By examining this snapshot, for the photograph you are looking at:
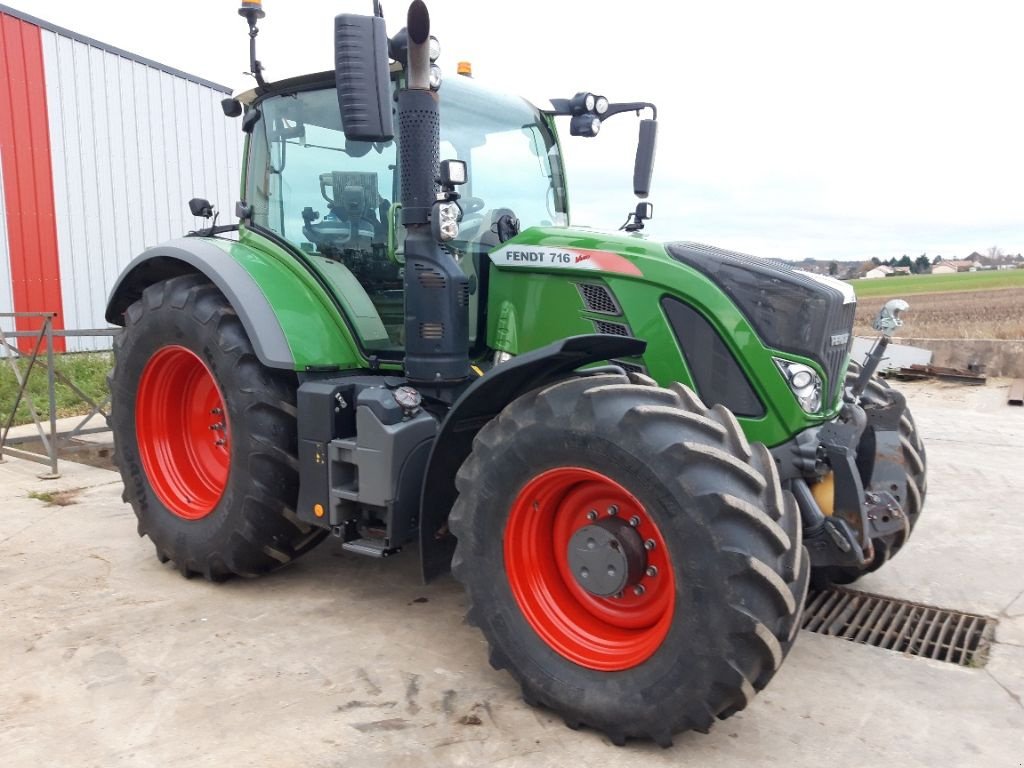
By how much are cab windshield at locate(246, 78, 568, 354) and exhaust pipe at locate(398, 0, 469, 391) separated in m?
0.21

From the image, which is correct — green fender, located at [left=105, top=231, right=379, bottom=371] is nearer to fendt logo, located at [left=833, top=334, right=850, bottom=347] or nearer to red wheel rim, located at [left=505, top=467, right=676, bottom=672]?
red wheel rim, located at [left=505, top=467, right=676, bottom=672]

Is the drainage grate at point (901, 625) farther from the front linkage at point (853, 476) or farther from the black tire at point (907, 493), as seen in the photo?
the front linkage at point (853, 476)

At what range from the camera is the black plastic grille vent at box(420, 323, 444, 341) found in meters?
3.51

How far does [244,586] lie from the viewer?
411 cm

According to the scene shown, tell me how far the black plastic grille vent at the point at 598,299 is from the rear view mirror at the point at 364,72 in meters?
1.02

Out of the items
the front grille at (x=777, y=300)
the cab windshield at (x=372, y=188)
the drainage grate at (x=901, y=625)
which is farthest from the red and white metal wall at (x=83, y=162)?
the drainage grate at (x=901, y=625)

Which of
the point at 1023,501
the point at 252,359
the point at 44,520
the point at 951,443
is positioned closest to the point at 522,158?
the point at 252,359

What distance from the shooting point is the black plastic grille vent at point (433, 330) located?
3.51m

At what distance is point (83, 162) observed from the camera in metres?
10.8

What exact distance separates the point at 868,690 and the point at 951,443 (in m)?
5.01

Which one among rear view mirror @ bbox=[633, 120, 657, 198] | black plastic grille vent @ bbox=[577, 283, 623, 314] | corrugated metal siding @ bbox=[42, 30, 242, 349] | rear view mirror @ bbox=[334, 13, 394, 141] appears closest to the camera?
rear view mirror @ bbox=[334, 13, 394, 141]

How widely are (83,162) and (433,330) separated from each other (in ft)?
30.4

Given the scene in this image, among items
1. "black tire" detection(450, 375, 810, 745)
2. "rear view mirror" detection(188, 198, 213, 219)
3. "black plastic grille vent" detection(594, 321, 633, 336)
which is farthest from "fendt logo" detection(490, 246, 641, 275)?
"rear view mirror" detection(188, 198, 213, 219)

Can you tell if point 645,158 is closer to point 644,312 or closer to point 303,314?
point 644,312
